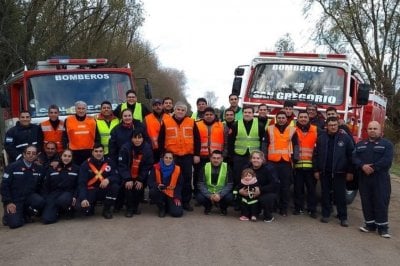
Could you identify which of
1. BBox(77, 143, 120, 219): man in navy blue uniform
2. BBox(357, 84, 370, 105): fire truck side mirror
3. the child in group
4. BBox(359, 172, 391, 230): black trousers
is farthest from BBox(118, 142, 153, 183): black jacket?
BBox(357, 84, 370, 105): fire truck side mirror

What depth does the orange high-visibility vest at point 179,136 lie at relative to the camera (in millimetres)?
8211

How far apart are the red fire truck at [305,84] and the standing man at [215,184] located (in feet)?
6.67

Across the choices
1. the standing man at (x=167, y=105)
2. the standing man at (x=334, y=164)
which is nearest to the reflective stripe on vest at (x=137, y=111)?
the standing man at (x=167, y=105)

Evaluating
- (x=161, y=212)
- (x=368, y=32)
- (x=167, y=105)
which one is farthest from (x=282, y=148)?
(x=368, y=32)

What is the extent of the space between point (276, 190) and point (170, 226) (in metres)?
1.80

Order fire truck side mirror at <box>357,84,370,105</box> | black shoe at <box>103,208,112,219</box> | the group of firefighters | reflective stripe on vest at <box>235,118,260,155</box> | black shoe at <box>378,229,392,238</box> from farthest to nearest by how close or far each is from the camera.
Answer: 1. fire truck side mirror at <box>357,84,370,105</box>
2. reflective stripe on vest at <box>235,118,260,155</box>
3. black shoe at <box>103,208,112,219</box>
4. the group of firefighters
5. black shoe at <box>378,229,392,238</box>

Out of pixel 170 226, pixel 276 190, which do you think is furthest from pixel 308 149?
pixel 170 226

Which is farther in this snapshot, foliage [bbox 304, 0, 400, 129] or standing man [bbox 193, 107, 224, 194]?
foliage [bbox 304, 0, 400, 129]

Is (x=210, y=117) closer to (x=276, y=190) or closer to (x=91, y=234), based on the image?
(x=276, y=190)

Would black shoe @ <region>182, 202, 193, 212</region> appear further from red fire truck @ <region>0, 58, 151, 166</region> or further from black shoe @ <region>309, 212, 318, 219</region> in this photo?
red fire truck @ <region>0, 58, 151, 166</region>

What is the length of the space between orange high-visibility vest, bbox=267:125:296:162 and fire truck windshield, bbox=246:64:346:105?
6.23 ft

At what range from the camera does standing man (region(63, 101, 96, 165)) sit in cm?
825

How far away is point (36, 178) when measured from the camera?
760 cm

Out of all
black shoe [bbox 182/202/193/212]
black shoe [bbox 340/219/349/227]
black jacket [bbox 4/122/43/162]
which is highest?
black jacket [bbox 4/122/43/162]
